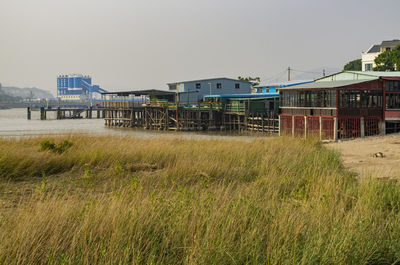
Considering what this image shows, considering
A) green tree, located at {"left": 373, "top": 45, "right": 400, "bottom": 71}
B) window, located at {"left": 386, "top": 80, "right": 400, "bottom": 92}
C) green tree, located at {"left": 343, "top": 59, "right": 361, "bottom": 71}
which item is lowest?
window, located at {"left": 386, "top": 80, "right": 400, "bottom": 92}

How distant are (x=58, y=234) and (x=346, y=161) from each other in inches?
530

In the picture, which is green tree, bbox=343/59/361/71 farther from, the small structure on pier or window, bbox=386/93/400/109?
window, bbox=386/93/400/109

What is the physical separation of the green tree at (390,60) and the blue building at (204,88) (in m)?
22.2

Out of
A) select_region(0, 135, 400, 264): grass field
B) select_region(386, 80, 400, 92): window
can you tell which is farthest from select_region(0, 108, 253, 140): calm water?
select_region(386, 80, 400, 92): window

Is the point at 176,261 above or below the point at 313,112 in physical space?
below

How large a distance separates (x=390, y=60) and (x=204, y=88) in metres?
29.8

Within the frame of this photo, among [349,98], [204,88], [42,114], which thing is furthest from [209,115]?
[42,114]

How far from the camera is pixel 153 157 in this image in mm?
13031

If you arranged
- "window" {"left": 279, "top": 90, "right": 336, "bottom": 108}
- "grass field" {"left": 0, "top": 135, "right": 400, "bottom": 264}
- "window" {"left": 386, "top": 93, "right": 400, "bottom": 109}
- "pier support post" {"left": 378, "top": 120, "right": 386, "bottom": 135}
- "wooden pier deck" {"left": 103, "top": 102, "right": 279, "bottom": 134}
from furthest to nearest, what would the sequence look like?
"wooden pier deck" {"left": 103, "top": 102, "right": 279, "bottom": 134} → "window" {"left": 386, "top": 93, "right": 400, "bottom": 109} → "pier support post" {"left": 378, "top": 120, "right": 386, "bottom": 135} → "window" {"left": 279, "top": 90, "right": 336, "bottom": 108} → "grass field" {"left": 0, "top": 135, "right": 400, "bottom": 264}

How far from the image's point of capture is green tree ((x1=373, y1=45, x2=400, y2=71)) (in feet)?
202

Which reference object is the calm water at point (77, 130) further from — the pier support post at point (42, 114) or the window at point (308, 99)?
the pier support post at point (42, 114)

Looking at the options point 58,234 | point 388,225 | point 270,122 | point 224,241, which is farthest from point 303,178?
point 270,122

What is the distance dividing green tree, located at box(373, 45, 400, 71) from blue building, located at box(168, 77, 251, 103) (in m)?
22.2

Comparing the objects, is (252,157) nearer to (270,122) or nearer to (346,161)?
(346,161)
